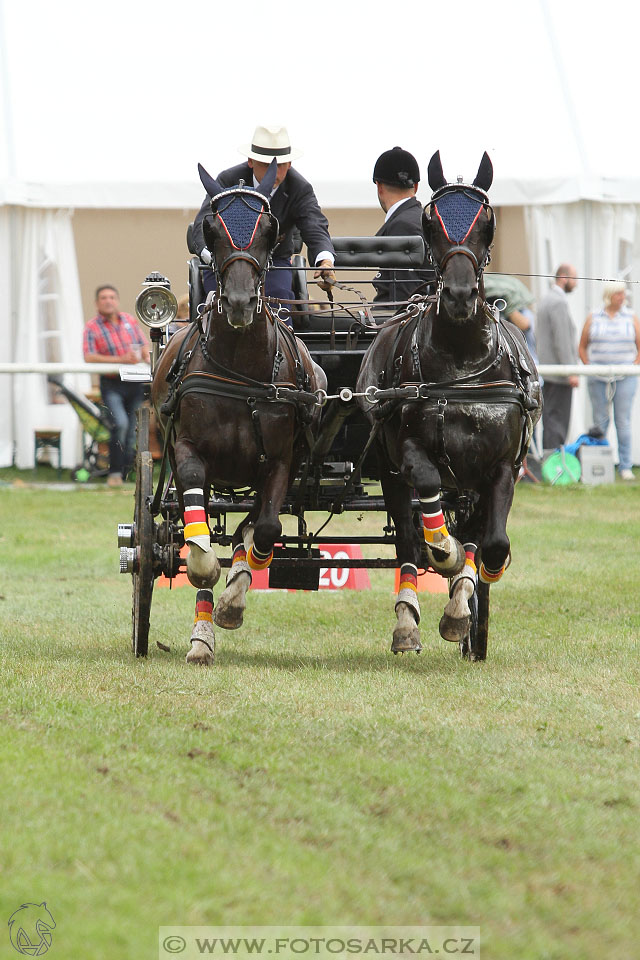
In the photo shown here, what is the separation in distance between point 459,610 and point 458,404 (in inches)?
39.6

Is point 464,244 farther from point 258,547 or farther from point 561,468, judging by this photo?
point 561,468

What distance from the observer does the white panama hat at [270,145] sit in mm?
7051

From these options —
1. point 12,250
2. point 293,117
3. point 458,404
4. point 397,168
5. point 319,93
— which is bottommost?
point 458,404

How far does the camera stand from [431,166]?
6.05m

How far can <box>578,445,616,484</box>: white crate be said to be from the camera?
15.7 metres

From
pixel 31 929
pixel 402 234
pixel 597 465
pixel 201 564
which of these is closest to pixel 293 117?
pixel 597 465

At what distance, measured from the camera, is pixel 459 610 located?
6.10 m

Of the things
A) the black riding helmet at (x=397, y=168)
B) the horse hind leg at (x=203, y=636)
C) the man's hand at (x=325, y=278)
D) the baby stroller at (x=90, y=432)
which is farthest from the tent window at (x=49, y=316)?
the horse hind leg at (x=203, y=636)

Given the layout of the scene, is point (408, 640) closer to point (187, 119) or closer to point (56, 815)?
point (56, 815)

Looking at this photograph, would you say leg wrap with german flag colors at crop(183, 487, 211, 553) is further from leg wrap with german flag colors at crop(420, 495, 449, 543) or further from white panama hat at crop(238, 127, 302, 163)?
white panama hat at crop(238, 127, 302, 163)

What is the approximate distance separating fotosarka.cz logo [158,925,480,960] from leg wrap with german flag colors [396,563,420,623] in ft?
11.5

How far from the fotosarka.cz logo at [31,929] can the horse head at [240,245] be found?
3115 mm

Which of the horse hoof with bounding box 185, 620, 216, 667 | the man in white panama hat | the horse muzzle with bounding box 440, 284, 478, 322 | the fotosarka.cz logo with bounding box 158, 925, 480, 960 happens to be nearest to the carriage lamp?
the man in white panama hat

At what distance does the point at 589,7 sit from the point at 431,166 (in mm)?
13790
